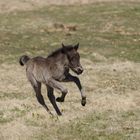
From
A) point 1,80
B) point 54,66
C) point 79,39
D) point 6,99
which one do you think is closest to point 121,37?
point 79,39

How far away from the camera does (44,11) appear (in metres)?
44.6

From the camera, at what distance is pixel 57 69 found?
15602 millimetres

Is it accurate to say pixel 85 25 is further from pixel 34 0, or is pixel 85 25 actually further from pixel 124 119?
pixel 124 119

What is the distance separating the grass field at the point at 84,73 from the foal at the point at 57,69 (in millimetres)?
1052

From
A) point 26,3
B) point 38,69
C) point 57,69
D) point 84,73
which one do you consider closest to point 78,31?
point 26,3

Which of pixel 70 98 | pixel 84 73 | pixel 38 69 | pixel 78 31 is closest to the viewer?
pixel 38 69

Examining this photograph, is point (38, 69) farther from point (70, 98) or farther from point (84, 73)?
point (84, 73)

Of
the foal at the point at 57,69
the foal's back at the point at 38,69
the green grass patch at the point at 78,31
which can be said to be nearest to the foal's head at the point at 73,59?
the foal at the point at 57,69

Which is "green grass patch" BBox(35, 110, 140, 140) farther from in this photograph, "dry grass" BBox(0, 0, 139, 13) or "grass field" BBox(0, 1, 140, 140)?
"dry grass" BBox(0, 0, 139, 13)

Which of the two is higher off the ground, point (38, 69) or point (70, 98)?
point (38, 69)

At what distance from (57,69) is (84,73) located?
9291mm

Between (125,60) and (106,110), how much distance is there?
10741mm

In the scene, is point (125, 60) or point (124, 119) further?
point (125, 60)

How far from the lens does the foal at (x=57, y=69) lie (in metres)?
15.2
